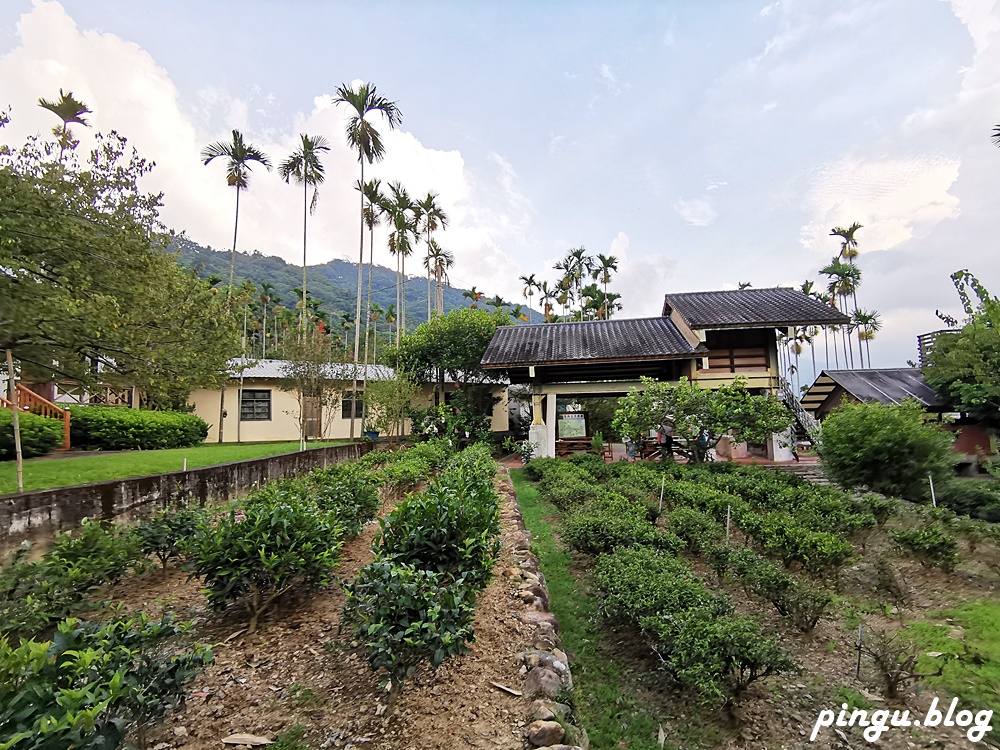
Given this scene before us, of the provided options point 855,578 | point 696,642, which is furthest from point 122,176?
point 855,578

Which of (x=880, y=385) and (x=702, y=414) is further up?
(x=880, y=385)

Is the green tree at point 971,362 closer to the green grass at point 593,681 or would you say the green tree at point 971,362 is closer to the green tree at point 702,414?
the green tree at point 702,414

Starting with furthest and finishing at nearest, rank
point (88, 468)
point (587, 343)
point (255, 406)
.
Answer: point (255, 406) < point (587, 343) < point (88, 468)

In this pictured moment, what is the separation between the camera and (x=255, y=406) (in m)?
19.6

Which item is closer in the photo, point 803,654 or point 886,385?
point 803,654

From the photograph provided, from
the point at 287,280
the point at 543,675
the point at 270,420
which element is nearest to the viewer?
the point at 543,675

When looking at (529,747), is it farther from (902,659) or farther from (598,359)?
(598,359)

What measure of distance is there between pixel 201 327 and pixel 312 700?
7390 millimetres

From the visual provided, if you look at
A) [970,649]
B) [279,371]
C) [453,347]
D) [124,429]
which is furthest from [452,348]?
[970,649]

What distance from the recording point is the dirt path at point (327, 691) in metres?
2.49

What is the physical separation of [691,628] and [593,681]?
102 cm

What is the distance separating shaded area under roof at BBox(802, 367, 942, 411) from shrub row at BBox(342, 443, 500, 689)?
54.8 ft

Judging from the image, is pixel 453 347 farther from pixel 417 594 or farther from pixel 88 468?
pixel 417 594

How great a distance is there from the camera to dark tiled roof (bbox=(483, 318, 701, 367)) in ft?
50.2
